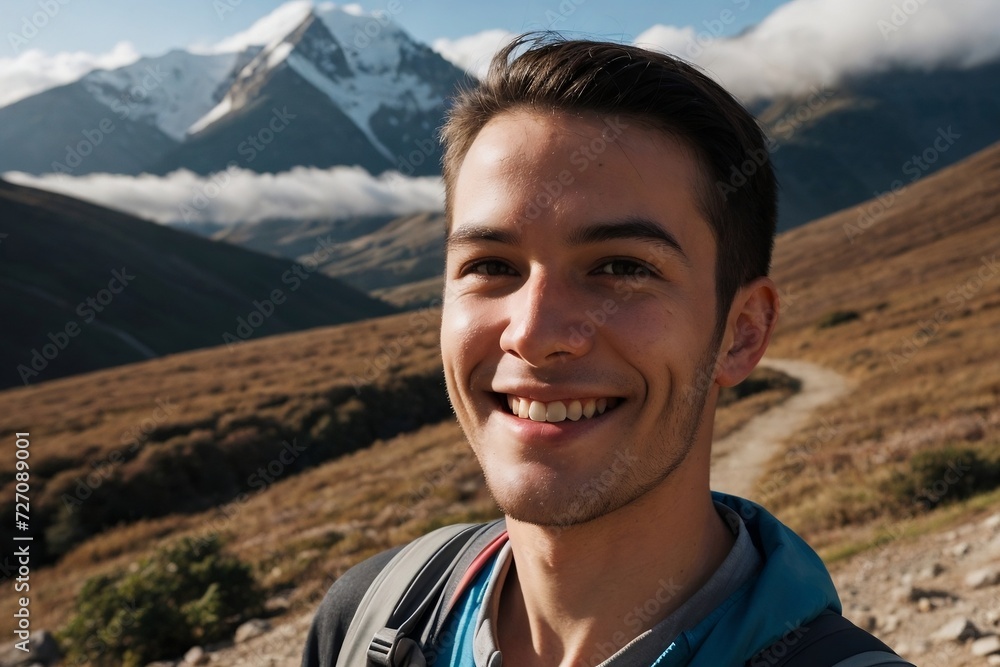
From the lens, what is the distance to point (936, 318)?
3344 cm

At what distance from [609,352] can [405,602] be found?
3.79 ft

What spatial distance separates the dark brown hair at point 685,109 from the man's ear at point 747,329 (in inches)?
1.9

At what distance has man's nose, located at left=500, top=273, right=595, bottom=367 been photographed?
2158mm

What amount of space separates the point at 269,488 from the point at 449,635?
22245 millimetres

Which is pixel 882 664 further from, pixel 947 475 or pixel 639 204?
pixel 947 475

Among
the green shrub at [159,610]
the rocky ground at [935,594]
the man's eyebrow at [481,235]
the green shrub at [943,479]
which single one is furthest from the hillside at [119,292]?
the man's eyebrow at [481,235]

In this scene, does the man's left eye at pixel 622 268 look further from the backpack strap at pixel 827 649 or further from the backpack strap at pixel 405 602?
the backpack strap at pixel 405 602

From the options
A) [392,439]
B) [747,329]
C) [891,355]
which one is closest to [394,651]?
[747,329]

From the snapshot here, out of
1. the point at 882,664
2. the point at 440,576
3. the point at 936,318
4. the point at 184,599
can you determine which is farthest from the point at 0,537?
the point at 936,318

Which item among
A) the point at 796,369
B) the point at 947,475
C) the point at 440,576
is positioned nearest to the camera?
the point at 440,576

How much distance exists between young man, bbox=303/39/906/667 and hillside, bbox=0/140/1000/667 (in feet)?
16.1

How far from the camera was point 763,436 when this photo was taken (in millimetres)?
19188

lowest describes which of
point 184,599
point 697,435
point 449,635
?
point 184,599

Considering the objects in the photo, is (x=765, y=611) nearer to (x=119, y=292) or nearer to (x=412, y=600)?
(x=412, y=600)
